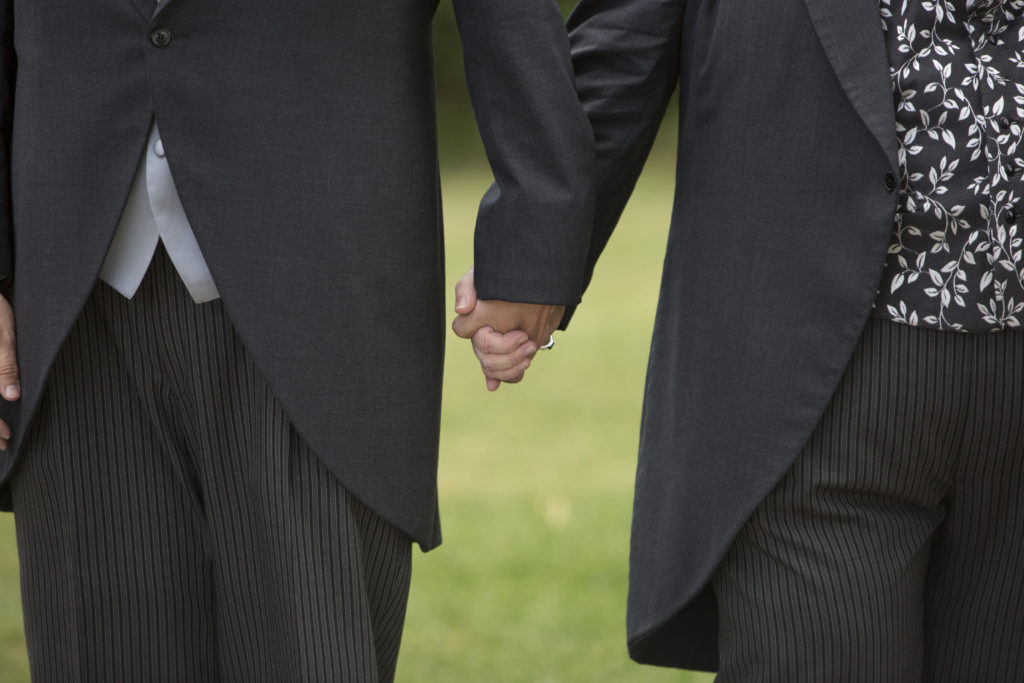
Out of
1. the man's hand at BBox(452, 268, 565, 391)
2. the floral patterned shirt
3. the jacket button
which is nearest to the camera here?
the jacket button

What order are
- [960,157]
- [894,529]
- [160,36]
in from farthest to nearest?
[894,529] < [960,157] < [160,36]

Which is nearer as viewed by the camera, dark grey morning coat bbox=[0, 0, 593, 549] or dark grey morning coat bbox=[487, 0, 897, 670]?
dark grey morning coat bbox=[0, 0, 593, 549]

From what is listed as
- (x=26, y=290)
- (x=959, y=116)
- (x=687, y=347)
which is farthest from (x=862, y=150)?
(x=26, y=290)

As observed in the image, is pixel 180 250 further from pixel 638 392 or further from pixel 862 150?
pixel 638 392

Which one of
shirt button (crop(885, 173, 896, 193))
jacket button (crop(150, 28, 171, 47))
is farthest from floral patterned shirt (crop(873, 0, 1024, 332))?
jacket button (crop(150, 28, 171, 47))

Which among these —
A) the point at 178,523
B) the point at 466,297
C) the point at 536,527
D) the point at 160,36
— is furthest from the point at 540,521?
the point at 160,36

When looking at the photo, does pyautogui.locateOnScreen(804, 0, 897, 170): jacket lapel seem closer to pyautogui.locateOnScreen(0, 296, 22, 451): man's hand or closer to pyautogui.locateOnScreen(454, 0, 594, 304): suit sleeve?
pyautogui.locateOnScreen(454, 0, 594, 304): suit sleeve

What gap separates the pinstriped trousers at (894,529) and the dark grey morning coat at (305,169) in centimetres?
44

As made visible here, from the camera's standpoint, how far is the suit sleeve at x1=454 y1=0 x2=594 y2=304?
4.88 feet

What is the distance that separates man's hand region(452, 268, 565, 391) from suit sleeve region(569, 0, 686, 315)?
22 cm

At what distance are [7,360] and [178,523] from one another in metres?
0.30

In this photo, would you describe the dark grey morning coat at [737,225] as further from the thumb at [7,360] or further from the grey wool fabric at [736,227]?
the thumb at [7,360]

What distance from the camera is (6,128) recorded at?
1.51 m

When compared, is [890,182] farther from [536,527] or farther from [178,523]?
[536,527]
